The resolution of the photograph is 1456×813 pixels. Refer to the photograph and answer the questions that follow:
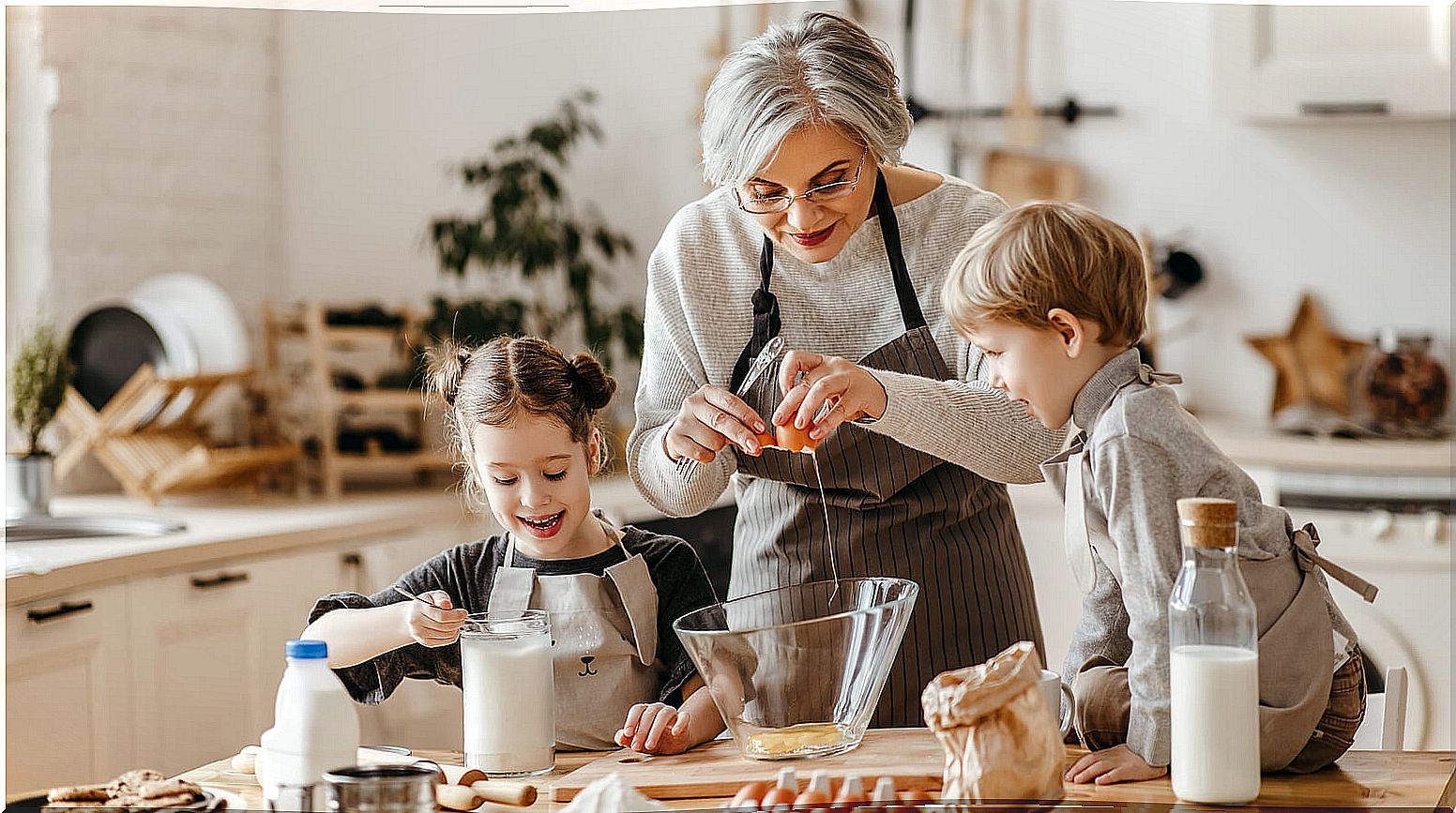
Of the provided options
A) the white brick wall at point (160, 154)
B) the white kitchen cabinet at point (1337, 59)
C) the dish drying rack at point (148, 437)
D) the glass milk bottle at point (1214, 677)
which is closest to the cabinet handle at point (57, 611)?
the dish drying rack at point (148, 437)

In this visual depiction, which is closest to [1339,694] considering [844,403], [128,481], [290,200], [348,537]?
[844,403]

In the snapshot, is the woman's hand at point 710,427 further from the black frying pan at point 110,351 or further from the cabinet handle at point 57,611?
the black frying pan at point 110,351

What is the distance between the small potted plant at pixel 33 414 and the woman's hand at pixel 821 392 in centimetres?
202

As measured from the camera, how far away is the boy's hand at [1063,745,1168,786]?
1.08m

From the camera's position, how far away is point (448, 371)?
4.75 ft

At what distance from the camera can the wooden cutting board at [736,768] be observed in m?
1.12

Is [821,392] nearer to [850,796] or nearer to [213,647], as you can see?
[850,796]

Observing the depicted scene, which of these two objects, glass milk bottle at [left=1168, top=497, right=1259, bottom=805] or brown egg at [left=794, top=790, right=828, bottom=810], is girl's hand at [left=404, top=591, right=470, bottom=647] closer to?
brown egg at [left=794, top=790, right=828, bottom=810]

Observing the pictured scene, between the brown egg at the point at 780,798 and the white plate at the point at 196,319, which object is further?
the white plate at the point at 196,319

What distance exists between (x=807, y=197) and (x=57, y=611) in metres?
1.59

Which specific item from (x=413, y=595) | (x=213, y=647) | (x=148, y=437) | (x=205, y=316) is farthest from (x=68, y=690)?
(x=413, y=595)

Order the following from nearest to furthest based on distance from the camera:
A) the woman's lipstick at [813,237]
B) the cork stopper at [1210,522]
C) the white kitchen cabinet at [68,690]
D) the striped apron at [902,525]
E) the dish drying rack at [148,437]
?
the cork stopper at [1210,522]
the woman's lipstick at [813,237]
the striped apron at [902,525]
the white kitchen cabinet at [68,690]
the dish drying rack at [148,437]

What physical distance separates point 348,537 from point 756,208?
1877 millimetres

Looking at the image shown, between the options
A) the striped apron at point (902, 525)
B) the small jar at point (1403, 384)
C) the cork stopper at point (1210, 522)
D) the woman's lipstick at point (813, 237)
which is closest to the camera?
the cork stopper at point (1210, 522)
